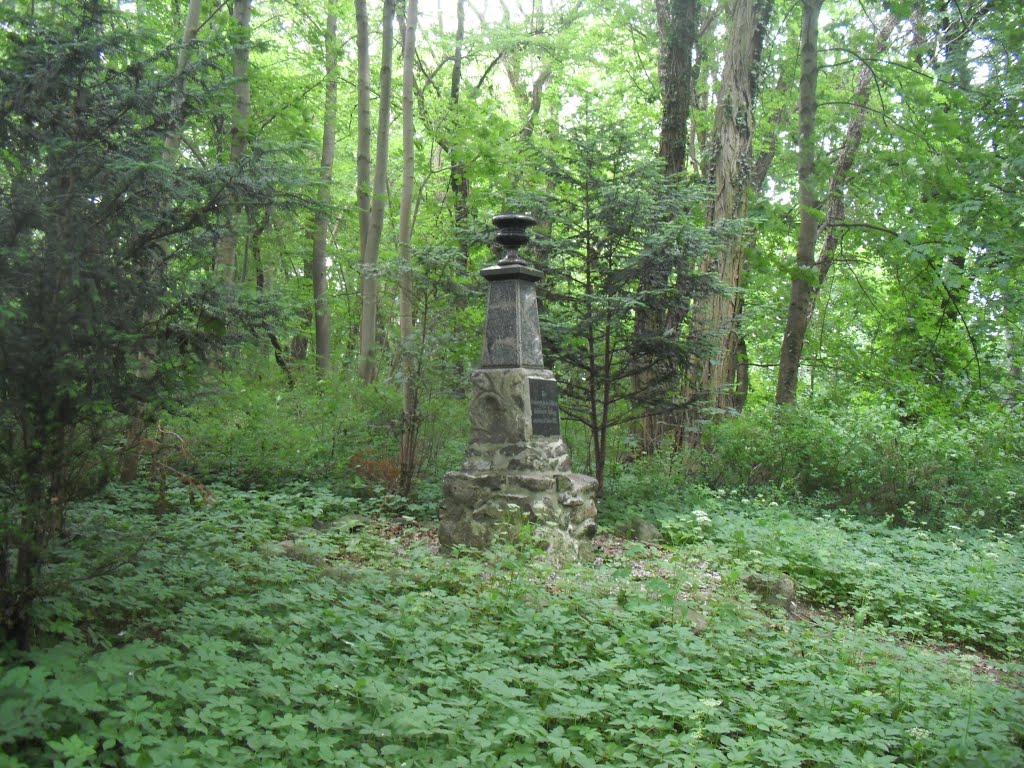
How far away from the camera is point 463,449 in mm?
10445

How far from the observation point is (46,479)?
377 centimetres

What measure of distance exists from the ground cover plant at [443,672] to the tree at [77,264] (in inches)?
21.5

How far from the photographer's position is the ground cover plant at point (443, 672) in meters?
3.03

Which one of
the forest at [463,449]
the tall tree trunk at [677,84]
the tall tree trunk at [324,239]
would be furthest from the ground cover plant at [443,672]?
the tall tree trunk at [324,239]

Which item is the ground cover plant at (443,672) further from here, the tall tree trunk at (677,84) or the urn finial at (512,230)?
the tall tree trunk at (677,84)

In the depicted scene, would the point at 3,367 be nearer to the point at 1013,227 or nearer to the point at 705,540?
the point at 705,540

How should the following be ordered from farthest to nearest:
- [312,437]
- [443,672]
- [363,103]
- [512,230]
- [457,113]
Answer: [457,113]
[363,103]
[312,437]
[512,230]
[443,672]

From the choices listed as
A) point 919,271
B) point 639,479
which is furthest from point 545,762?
point 919,271

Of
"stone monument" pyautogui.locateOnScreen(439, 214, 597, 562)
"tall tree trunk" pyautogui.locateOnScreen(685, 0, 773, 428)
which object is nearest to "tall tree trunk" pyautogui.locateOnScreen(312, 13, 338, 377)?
"tall tree trunk" pyautogui.locateOnScreen(685, 0, 773, 428)

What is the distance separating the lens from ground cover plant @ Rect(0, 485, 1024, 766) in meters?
3.03

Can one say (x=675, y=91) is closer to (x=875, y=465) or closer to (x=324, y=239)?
(x=875, y=465)

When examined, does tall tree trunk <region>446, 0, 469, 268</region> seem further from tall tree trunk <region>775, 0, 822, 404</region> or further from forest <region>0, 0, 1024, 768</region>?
tall tree trunk <region>775, 0, 822, 404</region>

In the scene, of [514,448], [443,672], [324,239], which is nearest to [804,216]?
[514,448]

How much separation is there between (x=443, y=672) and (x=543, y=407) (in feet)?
12.9
